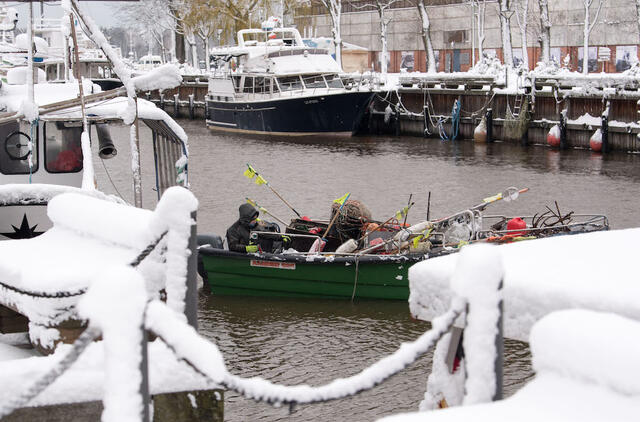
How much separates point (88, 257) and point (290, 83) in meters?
33.8

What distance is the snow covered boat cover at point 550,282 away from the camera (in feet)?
14.7

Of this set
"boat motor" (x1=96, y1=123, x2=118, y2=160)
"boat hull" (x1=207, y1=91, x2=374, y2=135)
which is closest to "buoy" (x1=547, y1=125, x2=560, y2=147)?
"boat hull" (x1=207, y1=91, x2=374, y2=135)

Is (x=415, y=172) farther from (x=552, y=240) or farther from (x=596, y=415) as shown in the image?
(x=596, y=415)

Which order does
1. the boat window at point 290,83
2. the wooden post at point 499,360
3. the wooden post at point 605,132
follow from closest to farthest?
the wooden post at point 499,360
the wooden post at point 605,132
the boat window at point 290,83

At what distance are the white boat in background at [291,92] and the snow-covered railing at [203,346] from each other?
1346 inches

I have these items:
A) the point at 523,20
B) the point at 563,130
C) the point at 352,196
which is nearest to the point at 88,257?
the point at 352,196

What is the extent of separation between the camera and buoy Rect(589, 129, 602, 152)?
30.8 metres

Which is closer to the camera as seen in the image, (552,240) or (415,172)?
(552,240)

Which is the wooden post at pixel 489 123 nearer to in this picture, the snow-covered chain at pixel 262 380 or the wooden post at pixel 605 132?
the wooden post at pixel 605 132

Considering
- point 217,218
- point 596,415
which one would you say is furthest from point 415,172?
point 596,415

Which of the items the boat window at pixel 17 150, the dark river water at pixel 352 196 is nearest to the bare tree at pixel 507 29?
the dark river water at pixel 352 196

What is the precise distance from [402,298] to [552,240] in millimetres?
7960

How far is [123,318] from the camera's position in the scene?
3.74 metres

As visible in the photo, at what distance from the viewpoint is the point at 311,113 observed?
38.6 m
